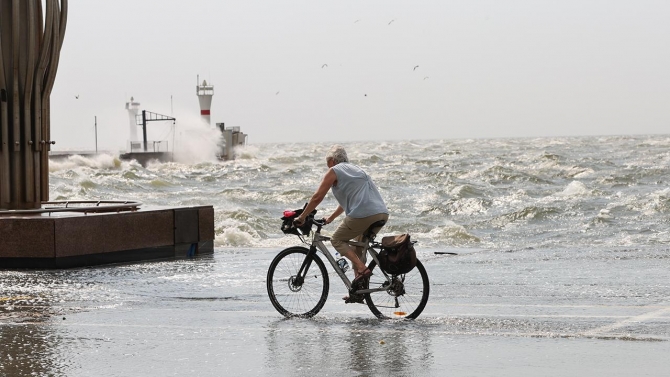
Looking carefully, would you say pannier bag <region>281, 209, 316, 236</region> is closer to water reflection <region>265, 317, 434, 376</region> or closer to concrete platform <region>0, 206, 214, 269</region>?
water reflection <region>265, 317, 434, 376</region>

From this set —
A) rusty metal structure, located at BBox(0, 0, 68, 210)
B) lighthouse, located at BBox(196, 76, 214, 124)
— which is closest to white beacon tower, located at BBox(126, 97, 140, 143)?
lighthouse, located at BBox(196, 76, 214, 124)

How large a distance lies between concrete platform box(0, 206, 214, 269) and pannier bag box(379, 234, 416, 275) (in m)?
6.32

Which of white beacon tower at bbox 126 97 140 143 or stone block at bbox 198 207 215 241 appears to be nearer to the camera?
stone block at bbox 198 207 215 241

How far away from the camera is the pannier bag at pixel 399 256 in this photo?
920 centimetres

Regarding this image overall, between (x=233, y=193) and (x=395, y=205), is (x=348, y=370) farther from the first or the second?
(x=233, y=193)

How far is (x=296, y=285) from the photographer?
383 inches

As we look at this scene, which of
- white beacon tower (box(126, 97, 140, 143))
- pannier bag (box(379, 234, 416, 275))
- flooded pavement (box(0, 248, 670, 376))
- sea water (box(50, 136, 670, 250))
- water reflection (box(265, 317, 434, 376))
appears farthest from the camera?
white beacon tower (box(126, 97, 140, 143))

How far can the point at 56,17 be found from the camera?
56.0 feet

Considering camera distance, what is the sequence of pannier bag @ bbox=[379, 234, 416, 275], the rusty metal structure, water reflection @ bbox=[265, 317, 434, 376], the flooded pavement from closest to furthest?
water reflection @ bbox=[265, 317, 434, 376] → the flooded pavement → pannier bag @ bbox=[379, 234, 416, 275] → the rusty metal structure

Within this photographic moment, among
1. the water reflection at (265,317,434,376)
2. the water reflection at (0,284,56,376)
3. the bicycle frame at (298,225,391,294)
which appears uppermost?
the bicycle frame at (298,225,391,294)

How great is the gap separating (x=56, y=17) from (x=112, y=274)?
17.3ft

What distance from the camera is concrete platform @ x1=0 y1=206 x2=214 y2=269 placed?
14.2 m

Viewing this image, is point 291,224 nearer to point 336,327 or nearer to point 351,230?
point 351,230

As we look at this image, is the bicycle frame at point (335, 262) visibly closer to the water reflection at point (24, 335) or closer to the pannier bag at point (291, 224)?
the pannier bag at point (291, 224)
